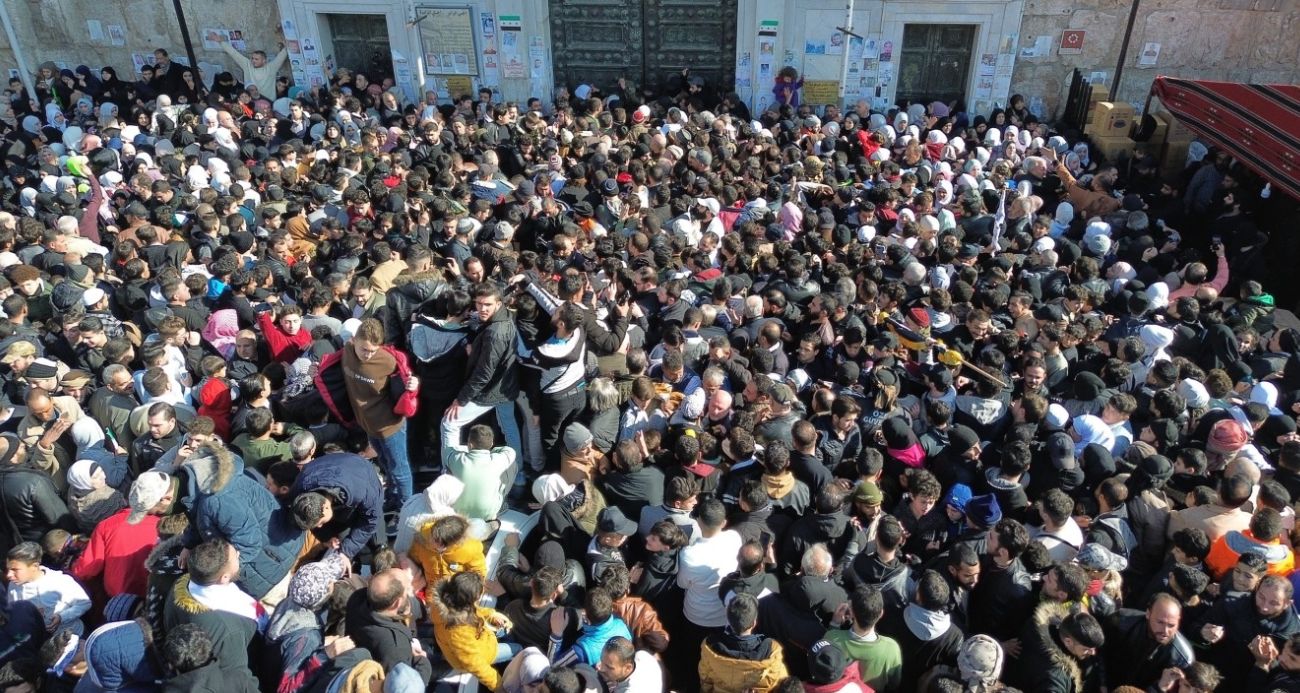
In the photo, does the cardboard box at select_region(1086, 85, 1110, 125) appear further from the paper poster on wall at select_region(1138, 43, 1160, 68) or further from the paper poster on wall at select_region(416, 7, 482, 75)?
the paper poster on wall at select_region(416, 7, 482, 75)

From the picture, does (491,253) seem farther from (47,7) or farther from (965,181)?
(47,7)

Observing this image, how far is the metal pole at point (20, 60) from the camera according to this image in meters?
13.4

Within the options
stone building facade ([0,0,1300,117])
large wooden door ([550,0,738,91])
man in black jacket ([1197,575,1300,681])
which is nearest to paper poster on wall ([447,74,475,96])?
stone building facade ([0,0,1300,117])

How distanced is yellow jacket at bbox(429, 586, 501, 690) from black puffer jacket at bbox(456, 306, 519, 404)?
1.54 meters

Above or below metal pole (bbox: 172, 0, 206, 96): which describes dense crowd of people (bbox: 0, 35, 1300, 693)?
below

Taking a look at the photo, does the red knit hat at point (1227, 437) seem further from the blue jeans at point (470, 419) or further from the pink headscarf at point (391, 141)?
the pink headscarf at point (391, 141)

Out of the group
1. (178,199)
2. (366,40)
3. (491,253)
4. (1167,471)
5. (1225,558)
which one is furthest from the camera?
(366,40)

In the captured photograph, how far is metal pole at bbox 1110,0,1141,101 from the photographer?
11.6 metres

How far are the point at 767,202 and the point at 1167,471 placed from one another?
4.79m

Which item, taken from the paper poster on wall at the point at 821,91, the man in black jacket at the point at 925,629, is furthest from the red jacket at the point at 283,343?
the paper poster on wall at the point at 821,91

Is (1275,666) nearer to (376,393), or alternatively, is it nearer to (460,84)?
(376,393)

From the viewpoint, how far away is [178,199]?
8.03 m

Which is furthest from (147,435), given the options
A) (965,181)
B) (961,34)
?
(961,34)

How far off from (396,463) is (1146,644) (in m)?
4.06
